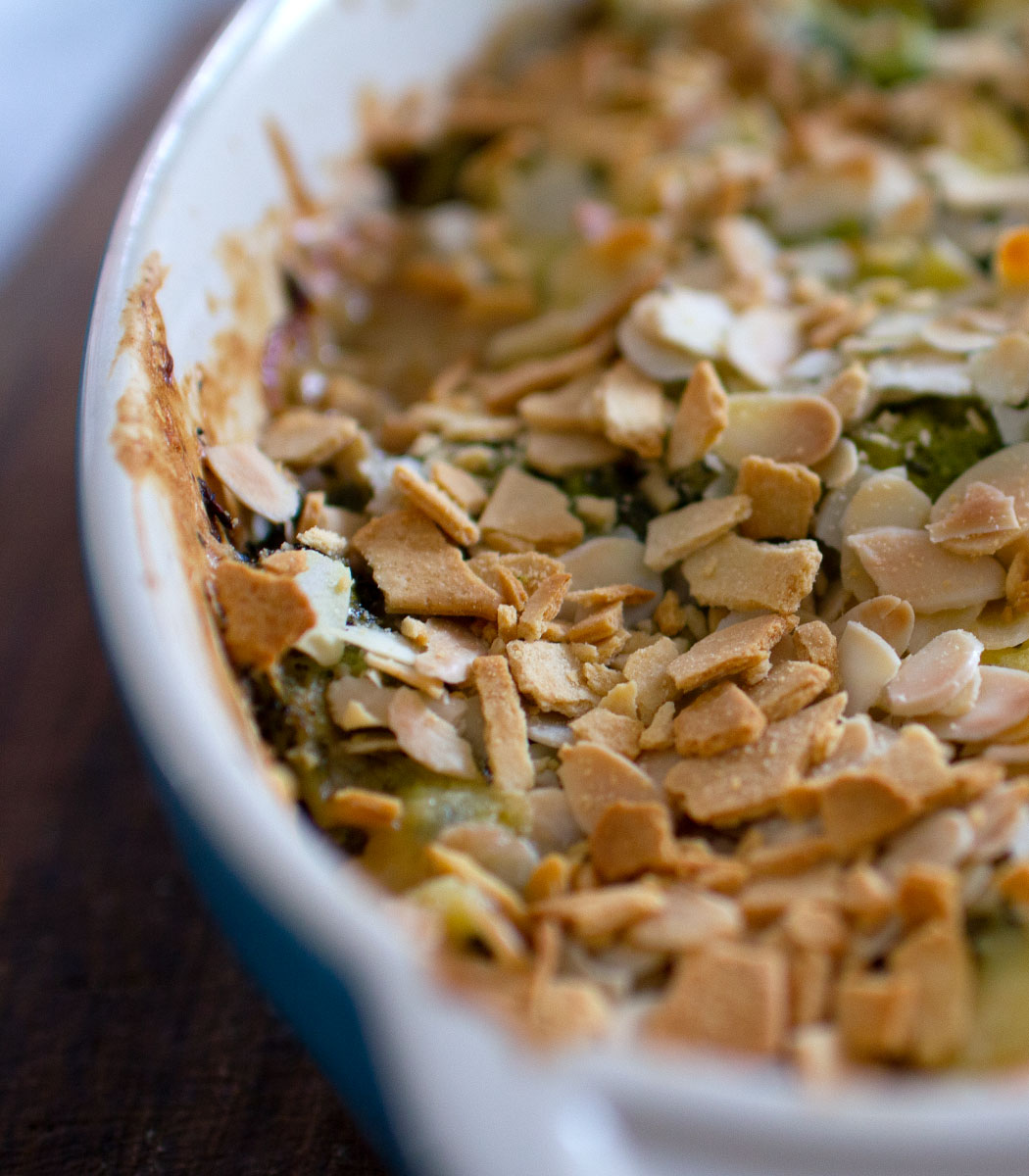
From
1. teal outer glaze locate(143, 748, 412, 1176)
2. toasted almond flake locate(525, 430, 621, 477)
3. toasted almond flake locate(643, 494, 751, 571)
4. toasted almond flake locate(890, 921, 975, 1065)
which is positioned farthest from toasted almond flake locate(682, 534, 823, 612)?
teal outer glaze locate(143, 748, 412, 1176)

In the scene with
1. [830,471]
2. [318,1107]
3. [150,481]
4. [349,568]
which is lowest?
[318,1107]

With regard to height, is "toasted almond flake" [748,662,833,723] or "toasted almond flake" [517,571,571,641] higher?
"toasted almond flake" [517,571,571,641]

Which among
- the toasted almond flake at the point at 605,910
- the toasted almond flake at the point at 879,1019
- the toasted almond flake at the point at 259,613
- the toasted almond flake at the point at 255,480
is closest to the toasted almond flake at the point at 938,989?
the toasted almond flake at the point at 879,1019

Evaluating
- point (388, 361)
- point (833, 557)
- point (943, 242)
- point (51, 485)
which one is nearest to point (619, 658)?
point (833, 557)

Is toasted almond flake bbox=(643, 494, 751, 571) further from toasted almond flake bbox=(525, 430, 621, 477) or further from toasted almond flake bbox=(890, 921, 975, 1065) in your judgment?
toasted almond flake bbox=(890, 921, 975, 1065)

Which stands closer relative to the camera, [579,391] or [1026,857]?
[1026,857]

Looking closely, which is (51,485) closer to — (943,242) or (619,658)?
(619,658)

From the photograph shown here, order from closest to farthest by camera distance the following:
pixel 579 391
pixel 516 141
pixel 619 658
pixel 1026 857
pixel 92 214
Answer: pixel 1026 857, pixel 619 658, pixel 579 391, pixel 516 141, pixel 92 214

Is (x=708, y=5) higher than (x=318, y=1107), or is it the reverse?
(x=708, y=5)
